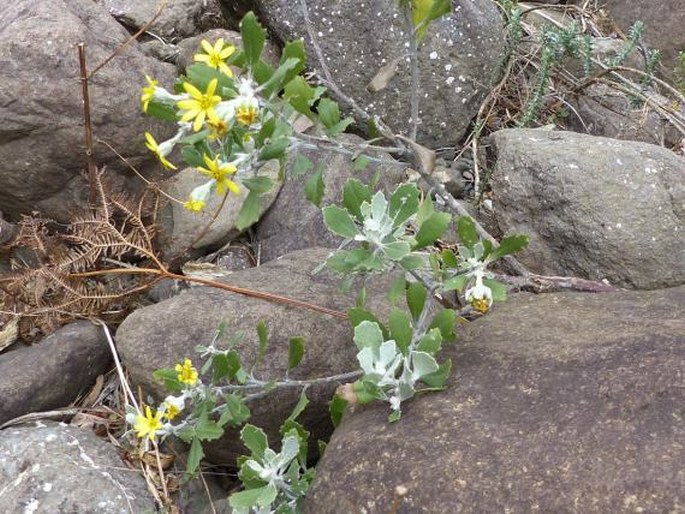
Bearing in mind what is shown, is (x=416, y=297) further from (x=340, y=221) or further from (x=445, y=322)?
(x=340, y=221)

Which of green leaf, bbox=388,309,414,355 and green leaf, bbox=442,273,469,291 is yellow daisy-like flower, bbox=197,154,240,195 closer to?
green leaf, bbox=388,309,414,355

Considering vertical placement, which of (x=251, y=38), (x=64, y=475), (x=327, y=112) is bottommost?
(x=64, y=475)

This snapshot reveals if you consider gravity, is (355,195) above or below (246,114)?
below

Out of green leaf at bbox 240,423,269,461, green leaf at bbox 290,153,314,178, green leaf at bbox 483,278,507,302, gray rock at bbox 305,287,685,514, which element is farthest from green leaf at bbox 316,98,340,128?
green leaf at bbox 240,423,269,461

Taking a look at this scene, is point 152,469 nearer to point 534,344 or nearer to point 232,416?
point 232,416

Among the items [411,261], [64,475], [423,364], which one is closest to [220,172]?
[411,261]

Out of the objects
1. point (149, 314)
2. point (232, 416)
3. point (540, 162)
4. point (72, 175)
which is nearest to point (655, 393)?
point (232, 416)
